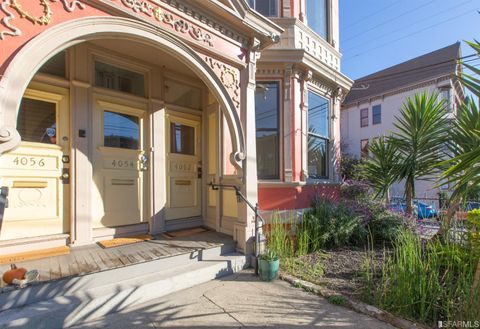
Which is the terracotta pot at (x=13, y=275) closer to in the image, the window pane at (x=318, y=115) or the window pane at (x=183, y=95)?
the window pane at (x=183, y=95)

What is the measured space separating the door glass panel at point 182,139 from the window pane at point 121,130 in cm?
62

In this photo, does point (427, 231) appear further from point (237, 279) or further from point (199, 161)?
point (199, 161)

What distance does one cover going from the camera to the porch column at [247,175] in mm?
3979

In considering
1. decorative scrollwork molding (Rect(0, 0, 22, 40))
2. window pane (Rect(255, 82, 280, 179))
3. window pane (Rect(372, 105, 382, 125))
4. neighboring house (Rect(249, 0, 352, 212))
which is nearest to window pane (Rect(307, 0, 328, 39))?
neighboring house (Rect(249, 0, 352, 212))

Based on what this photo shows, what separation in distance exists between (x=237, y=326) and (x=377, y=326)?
1.30 meters

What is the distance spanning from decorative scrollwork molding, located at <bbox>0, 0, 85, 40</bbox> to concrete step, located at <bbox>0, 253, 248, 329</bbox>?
2.22m

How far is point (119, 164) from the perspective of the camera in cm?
410

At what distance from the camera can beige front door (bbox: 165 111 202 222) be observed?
4652 mm

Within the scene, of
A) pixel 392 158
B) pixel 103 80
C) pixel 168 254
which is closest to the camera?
pixel 168 254

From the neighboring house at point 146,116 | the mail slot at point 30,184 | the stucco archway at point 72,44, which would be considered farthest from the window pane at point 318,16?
the mail slot at point 30,184

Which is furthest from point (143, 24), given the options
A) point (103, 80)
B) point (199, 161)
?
point (199, 161)

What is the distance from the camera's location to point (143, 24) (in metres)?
3.04

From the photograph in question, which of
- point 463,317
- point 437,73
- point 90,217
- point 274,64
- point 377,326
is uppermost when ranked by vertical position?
point 437,73

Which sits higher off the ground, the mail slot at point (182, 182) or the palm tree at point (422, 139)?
the palm tree at point (422, 139)
